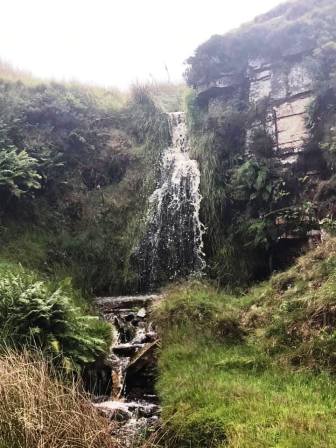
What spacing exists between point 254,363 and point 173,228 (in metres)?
7.03

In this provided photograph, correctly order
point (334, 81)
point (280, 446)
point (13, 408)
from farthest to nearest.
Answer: point (334, 81) → point (13, 408) → point (280, 446)

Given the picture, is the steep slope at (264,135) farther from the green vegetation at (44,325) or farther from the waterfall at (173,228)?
the green vegetation at (44,325)

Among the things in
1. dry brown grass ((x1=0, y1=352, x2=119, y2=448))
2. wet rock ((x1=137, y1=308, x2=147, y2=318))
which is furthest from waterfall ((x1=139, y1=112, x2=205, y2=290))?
dry brown grass ((x1=0, y1=352, x2=119, y2=448))

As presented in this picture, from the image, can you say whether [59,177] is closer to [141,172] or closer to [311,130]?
[141,172]

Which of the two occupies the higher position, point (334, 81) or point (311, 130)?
point (334, 81)

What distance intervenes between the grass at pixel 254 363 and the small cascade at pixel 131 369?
0.34 metres

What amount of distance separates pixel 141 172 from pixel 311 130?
5.40 meters

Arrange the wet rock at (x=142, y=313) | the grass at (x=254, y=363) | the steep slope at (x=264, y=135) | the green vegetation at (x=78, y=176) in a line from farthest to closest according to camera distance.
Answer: the green vegetation at (x=78, y=176) → the steep slope at (x=264, y=135) → the wet rock at (x=142, y=313) → the grass at (x=254, y=363)

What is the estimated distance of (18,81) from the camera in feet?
56.5

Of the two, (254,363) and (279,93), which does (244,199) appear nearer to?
(279,93)

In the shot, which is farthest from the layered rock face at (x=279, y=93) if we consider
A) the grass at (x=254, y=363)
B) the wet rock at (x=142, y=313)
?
the wet rock at (x=142, y=313)

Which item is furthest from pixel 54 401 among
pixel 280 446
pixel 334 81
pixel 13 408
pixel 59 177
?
pixel 334 81

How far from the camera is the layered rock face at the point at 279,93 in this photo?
1358cm

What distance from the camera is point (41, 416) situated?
13.4 ft
